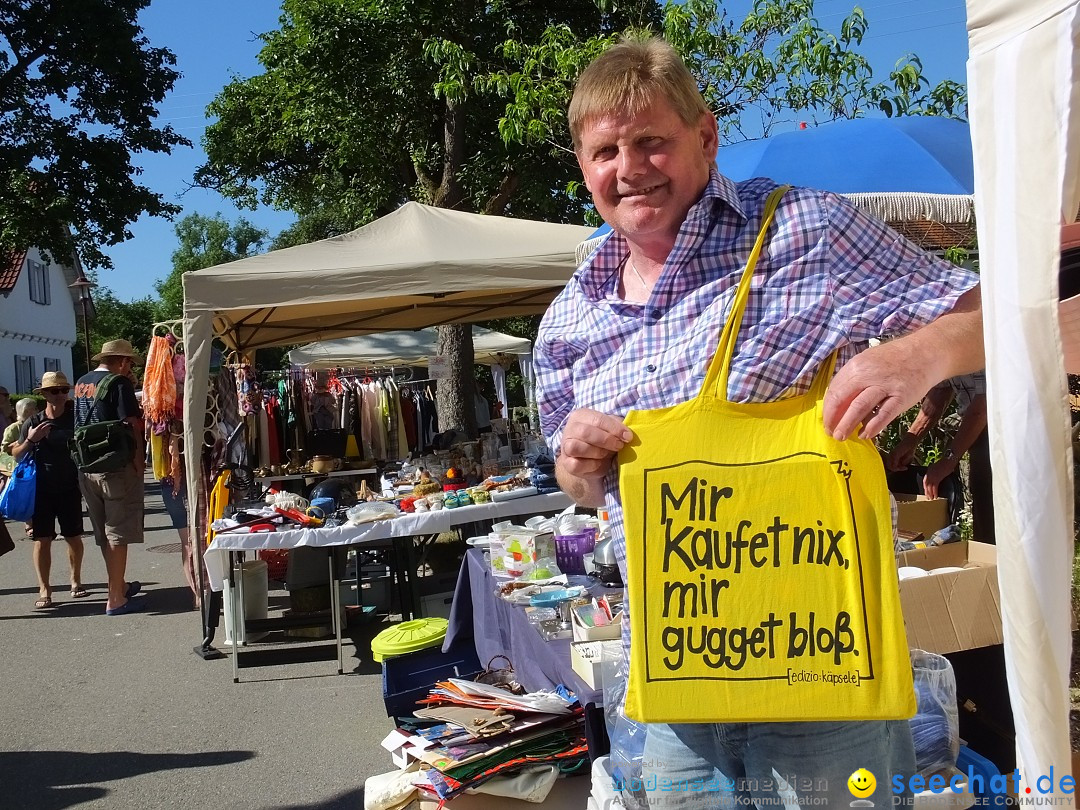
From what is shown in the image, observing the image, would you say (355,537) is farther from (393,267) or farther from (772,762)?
(772,762)

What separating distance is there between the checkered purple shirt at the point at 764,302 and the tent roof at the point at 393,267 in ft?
14.7

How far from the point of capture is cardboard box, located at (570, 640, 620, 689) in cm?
271

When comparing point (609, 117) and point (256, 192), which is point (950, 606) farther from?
point (256, 192)

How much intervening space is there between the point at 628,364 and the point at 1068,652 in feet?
2.57

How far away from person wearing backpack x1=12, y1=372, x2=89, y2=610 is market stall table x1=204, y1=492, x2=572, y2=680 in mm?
2761

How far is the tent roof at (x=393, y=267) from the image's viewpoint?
5816 mm

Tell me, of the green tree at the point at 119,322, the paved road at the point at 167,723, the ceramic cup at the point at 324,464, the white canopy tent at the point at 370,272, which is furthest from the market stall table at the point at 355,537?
the green tree at the point at 119,322

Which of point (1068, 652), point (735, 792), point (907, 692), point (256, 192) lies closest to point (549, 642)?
point (735, 792)

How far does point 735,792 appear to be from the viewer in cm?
150

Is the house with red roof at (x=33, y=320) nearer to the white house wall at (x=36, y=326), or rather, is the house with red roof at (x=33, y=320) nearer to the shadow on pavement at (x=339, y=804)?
the white house wall at (x=36, y=326)

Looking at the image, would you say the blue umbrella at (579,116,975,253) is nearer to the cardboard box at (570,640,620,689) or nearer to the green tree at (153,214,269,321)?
the cardboard box at (570,640,620,689)

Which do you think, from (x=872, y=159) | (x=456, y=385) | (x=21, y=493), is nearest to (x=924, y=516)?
(x=872, y=159)

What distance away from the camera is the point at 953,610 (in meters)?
2.89

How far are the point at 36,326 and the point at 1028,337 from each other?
35957mm
